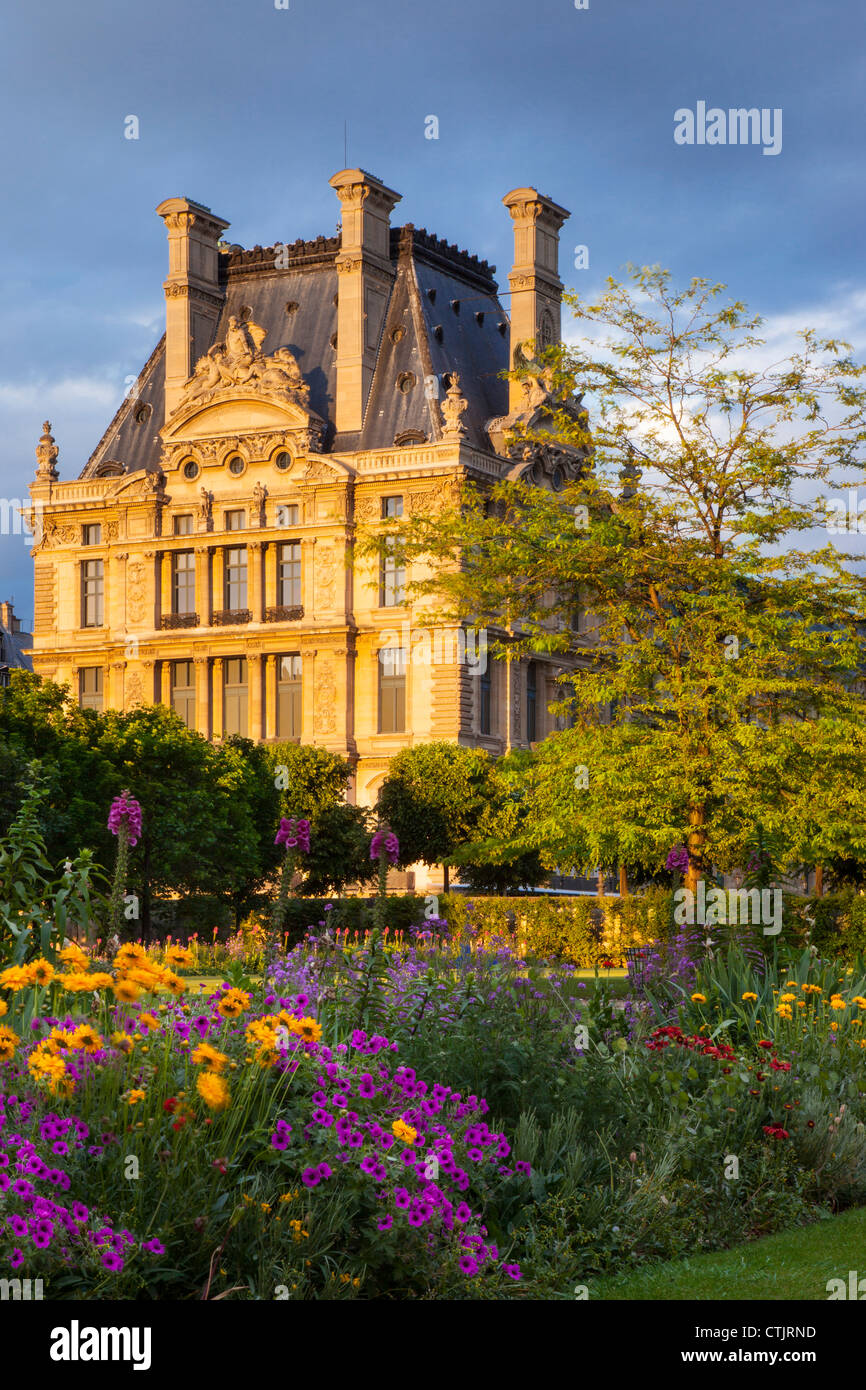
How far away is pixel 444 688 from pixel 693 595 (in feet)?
158

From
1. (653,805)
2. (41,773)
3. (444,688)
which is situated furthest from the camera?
(444,688)

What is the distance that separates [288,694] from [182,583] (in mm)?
7854

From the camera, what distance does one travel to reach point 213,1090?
8.62 meters

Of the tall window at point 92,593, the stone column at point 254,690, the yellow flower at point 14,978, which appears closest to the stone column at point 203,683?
the stone column at point 254,690

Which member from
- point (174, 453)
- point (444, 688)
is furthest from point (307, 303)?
point (444, 688)

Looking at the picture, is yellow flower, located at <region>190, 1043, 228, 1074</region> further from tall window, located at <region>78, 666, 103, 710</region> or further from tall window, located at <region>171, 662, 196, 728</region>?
tall window, located at <region>78, 666, 103, 710</region>

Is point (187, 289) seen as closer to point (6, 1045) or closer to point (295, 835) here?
point (295, 835)

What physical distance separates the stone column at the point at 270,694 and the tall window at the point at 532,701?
35.9 ft

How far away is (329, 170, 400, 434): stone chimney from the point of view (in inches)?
3039

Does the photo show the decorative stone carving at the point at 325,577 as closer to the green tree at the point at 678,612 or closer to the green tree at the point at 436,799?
the green tree at the point at 436,799

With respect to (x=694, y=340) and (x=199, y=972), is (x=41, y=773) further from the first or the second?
(x=694, y=340)

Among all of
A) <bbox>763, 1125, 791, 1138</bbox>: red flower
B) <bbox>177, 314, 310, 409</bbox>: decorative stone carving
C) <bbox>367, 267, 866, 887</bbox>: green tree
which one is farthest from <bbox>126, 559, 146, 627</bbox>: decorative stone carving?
<bbox>763, 1125, 791, 1138</bbox>: red flower

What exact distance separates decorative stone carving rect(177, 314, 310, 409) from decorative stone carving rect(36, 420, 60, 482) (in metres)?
8.12

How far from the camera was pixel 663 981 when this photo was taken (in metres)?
16.5
